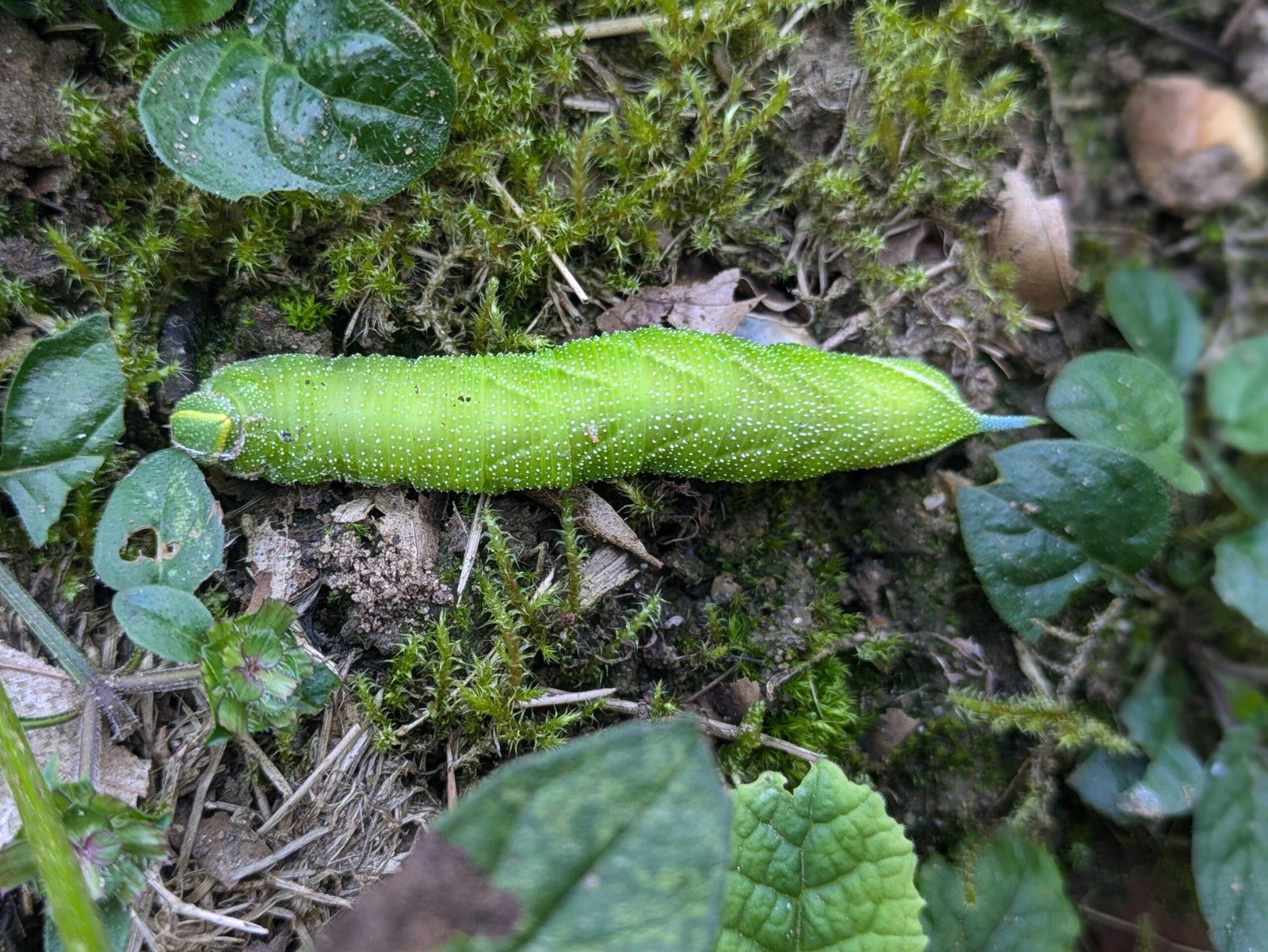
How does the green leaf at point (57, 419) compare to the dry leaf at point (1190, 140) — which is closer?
the green leaf at point (57, 419)

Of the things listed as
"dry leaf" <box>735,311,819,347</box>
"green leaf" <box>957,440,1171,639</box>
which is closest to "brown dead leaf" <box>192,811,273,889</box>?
"dry leaf" <box>735,311,819,347</box>

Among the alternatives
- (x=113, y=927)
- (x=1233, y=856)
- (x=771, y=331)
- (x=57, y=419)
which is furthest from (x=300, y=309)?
(x=1233, y=856)

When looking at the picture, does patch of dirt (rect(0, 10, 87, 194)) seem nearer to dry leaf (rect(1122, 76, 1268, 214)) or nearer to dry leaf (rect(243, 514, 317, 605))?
dry leaf (rect(243, 514, 317, 605))

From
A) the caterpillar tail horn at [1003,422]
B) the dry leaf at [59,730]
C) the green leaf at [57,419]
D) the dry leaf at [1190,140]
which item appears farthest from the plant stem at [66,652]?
the dry leaf at [1190,140]

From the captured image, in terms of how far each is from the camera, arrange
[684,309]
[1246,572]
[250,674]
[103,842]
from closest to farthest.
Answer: [103,842]
[250,674]
[1246,572]
[684,309]

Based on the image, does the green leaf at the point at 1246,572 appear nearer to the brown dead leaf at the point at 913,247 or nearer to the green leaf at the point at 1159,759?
the green leaf at the point at 1159,759

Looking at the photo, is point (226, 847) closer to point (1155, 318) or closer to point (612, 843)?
point (612, 843)

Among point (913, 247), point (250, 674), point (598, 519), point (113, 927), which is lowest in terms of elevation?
point (113, 927)
